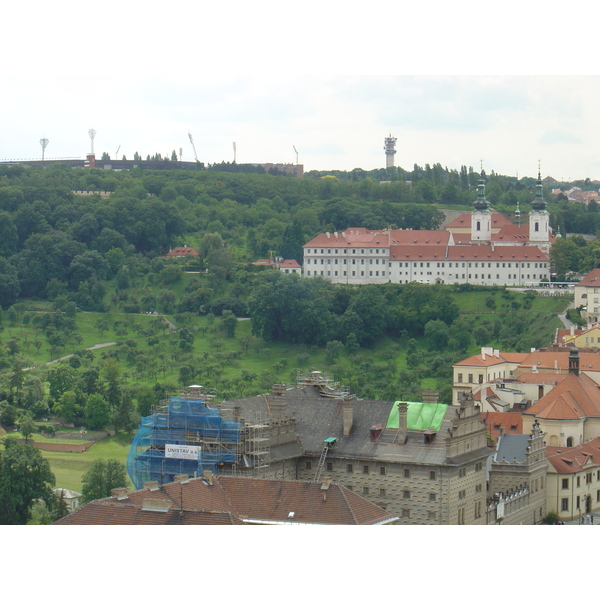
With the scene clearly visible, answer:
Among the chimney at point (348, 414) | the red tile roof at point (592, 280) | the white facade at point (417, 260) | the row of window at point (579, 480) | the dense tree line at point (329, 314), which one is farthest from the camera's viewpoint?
the white facade at point (417, 260)

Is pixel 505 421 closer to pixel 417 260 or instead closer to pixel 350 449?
pixel 350 449

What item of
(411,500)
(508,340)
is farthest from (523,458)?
(508,340)

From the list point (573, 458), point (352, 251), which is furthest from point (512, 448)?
point (352, 251)

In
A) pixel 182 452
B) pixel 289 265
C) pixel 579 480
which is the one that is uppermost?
pixel 289 265

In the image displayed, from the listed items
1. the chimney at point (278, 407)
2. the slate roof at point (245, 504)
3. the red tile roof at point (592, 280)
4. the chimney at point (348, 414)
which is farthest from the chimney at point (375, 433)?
the red tile roof at point (592, 280)

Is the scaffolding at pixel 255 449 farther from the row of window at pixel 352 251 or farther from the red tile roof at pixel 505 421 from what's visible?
the row of window at pixel 352 251

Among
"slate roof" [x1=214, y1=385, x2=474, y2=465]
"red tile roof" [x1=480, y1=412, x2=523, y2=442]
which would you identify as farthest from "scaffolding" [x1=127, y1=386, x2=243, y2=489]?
"red tile roof" [x1=480, y1=412, x2=523, y2=442]

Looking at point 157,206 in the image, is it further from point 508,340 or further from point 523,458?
point 523,458
